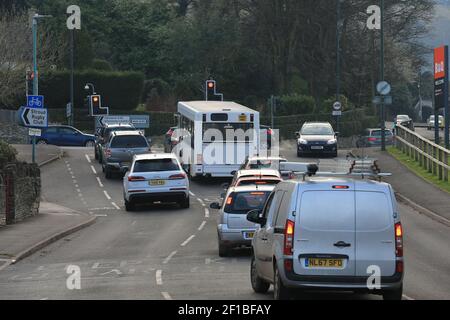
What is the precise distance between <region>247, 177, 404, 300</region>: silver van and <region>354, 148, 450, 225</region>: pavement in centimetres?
1587

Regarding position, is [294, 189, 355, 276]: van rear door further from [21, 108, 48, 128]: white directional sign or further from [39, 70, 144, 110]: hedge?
[39, 70, 144, 110]: hedge

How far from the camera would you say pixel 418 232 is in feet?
90.4

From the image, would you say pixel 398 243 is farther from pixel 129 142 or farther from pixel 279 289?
pixel 129 142

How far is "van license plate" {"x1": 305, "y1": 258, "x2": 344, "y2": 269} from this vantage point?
1393cm

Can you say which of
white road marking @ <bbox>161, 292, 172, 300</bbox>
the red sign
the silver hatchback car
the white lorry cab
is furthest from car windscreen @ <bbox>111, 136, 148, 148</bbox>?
white road marking @ <bbox>161, 292, 172, 300</bbox>

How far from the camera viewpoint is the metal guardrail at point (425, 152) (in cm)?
3881

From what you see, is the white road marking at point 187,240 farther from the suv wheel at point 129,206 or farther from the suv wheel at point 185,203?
the suv wheel at point 129,206

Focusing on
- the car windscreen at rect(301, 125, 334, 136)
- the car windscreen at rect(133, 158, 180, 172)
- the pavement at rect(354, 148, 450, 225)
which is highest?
the car windscreen at rect(301, 125, 334, 136)

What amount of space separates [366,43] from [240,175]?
189 ft

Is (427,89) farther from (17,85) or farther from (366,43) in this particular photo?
(17,85)

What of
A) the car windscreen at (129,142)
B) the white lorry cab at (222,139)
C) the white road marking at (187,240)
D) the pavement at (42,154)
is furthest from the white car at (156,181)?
the pavement at (42,154)

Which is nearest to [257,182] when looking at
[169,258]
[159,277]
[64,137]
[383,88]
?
[169,258]

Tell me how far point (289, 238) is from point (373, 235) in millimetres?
1103
